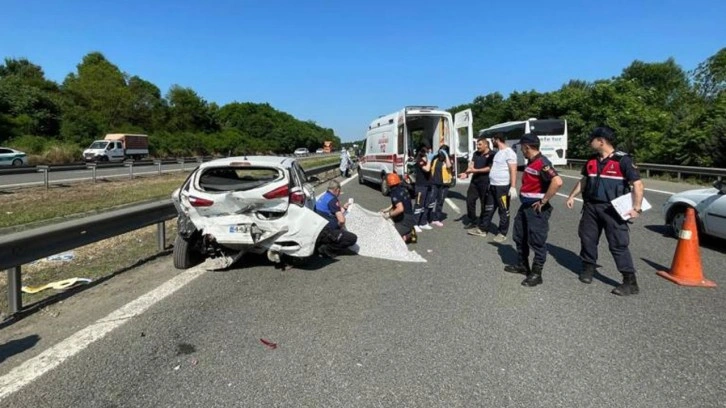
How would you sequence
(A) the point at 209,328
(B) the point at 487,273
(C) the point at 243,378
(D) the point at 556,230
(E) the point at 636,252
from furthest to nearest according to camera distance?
(D) the point at 556,230 → (E) the point at 636,252 → (B) the point at 487,273 → (A) the point at 209,328 → (C) the point at 243,378

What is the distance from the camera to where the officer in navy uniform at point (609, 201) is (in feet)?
17.4

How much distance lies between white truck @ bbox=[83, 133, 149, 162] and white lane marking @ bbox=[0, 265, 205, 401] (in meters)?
40.0

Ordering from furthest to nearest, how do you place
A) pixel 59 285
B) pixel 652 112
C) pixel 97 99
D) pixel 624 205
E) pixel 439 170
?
pixel 97 99 → pixel 652 112 → pixel 439 170 → pixel 59 285 → pixel 624 205

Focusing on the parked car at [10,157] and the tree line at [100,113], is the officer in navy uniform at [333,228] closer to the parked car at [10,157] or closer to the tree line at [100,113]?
the parked car at [10,157]

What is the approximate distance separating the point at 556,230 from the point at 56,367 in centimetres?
827

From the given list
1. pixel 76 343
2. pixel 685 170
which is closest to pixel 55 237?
pixel 76 343

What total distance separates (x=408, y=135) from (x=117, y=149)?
3527cm

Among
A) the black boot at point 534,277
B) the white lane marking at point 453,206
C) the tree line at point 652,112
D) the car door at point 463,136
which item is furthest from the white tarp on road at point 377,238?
the tree line at point 652,112

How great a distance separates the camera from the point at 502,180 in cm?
879

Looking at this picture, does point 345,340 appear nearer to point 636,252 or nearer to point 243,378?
Result: point 243,378

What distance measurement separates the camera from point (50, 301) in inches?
201

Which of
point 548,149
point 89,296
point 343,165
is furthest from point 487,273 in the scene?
point 548,149

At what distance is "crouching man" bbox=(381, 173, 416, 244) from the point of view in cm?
824

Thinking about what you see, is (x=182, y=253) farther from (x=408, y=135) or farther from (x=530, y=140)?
(x=408, y=135)
